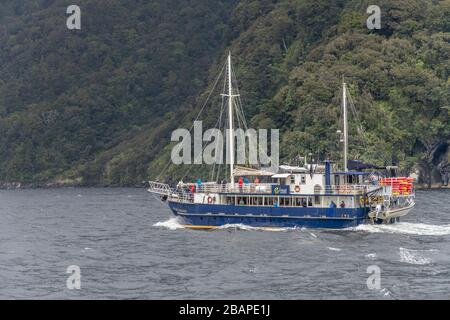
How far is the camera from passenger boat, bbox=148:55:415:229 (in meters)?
78.0

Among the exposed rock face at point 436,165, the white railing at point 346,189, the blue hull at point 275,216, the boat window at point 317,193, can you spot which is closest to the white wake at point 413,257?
the blue hull at point 275,216

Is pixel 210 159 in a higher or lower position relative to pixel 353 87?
lower

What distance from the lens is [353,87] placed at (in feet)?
461

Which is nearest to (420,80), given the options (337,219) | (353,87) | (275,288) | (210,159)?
(353,87)

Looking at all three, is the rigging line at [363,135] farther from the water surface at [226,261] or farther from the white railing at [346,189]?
the white railing at [346,189]

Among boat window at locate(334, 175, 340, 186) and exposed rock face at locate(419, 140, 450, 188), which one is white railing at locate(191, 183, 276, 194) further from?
exposed rock face at locate(419, 140, 450, 188)

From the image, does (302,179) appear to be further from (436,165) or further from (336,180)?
(436,165)

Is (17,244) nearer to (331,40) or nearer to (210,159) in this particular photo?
(210,159)

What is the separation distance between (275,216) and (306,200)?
3294 millimetres

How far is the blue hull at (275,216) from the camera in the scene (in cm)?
7769

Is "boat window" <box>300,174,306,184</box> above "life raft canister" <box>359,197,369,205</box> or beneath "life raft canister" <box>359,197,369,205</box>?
above

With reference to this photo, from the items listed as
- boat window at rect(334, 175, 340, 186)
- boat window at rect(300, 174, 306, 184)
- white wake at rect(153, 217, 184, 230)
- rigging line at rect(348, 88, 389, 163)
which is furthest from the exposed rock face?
boat window at rect(300, 174, 306, 184)
